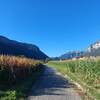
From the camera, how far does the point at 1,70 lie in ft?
76.4

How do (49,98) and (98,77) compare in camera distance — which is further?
(98,77)

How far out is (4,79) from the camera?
23.6 metres

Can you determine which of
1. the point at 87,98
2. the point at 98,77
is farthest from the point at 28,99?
the point at 98,77

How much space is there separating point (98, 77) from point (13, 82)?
7.62 metres

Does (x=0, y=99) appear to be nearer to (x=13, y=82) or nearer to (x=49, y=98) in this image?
(x=49, y=98)

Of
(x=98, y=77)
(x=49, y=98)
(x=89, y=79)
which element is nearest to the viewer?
(x=49, y=98)

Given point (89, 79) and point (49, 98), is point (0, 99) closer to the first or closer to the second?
point (49, 98)

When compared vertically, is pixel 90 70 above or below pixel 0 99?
above

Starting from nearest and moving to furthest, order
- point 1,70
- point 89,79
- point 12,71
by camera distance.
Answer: point 1,70, point 12,71, point 89,79

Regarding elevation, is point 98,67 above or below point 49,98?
above

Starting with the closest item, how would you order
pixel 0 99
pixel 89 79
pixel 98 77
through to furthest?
pixel 0 99 → pixel 98 77 → pixel 89 79

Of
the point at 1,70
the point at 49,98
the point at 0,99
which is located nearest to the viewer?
the point at 0,99

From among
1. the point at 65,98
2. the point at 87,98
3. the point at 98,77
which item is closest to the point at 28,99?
the point at 65,98

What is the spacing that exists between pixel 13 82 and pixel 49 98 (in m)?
7.61
